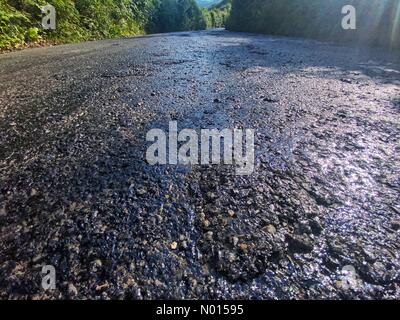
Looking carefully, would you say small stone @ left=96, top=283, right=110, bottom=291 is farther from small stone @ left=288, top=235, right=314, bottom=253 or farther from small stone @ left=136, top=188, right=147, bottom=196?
small stone @ left=288, top=235, right=314, bottom=253

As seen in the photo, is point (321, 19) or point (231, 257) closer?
point (231, 257)

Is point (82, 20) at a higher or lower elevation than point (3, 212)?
higher

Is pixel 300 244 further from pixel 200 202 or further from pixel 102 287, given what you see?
pixel 102 287

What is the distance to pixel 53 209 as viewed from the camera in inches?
48.5

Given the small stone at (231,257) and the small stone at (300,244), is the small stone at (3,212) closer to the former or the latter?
the small stone at (231,257)

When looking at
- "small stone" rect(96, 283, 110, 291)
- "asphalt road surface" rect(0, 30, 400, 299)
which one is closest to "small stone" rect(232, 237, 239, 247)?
"asphalt road surface" rect(0, 30, 400, 299)

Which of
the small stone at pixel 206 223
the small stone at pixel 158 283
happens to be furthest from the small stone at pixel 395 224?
the small stone at pixel 158 283

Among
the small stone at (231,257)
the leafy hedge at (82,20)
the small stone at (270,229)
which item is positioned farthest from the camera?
the leafy hedge at (82,20)

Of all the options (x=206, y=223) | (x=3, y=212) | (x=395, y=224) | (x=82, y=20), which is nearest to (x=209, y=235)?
(x=206, y=223)

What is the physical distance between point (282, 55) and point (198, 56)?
1.65m

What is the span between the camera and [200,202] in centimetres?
130

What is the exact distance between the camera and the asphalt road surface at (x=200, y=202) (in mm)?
924

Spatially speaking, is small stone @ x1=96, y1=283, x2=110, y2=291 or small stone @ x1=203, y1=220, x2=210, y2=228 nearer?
small stone @ x1=96, y1=283, x2=110, y2=291

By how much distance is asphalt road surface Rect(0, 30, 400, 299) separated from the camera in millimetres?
924
